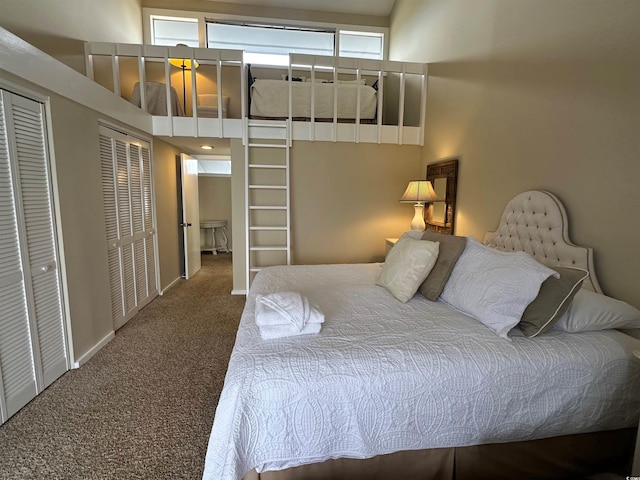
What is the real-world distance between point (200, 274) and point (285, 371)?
404 cm

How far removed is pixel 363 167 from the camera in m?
3.78

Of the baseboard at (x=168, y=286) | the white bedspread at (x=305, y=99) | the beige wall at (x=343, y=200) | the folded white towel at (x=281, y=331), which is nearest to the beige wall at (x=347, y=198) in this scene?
the beige wall at (x=343, y=200)

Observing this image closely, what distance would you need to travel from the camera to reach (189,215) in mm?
4621

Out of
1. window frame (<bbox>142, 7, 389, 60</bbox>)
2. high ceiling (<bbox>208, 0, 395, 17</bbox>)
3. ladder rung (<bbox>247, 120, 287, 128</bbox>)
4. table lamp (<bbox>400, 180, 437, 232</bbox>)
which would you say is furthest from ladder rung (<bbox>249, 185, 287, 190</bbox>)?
high ceiling (<bbox>208, 0, 395, 17</bbox>)

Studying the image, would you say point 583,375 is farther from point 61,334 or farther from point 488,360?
point 61,334

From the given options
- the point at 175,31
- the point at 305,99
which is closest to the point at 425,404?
the point at 305,99

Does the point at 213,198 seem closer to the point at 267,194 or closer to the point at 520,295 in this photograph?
the point at 267,194

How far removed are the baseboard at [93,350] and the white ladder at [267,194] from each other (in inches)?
53.7

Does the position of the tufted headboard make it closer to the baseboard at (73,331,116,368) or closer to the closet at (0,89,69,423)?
the closet at (0,89,69,423)

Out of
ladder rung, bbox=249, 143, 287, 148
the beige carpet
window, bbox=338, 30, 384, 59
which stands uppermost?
window, bbox=338, 30, 384, 59

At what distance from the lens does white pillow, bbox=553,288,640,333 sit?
143 centimetres

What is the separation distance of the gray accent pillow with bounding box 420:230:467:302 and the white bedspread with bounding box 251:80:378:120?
2288 millimetres

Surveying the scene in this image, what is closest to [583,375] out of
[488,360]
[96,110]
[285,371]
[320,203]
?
[488,360]

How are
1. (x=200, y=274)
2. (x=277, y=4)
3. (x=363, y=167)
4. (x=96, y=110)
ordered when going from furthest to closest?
(x=200, y=274)
(x=277, y=4)
(x=363, y=167)
(x=96, y=110)
